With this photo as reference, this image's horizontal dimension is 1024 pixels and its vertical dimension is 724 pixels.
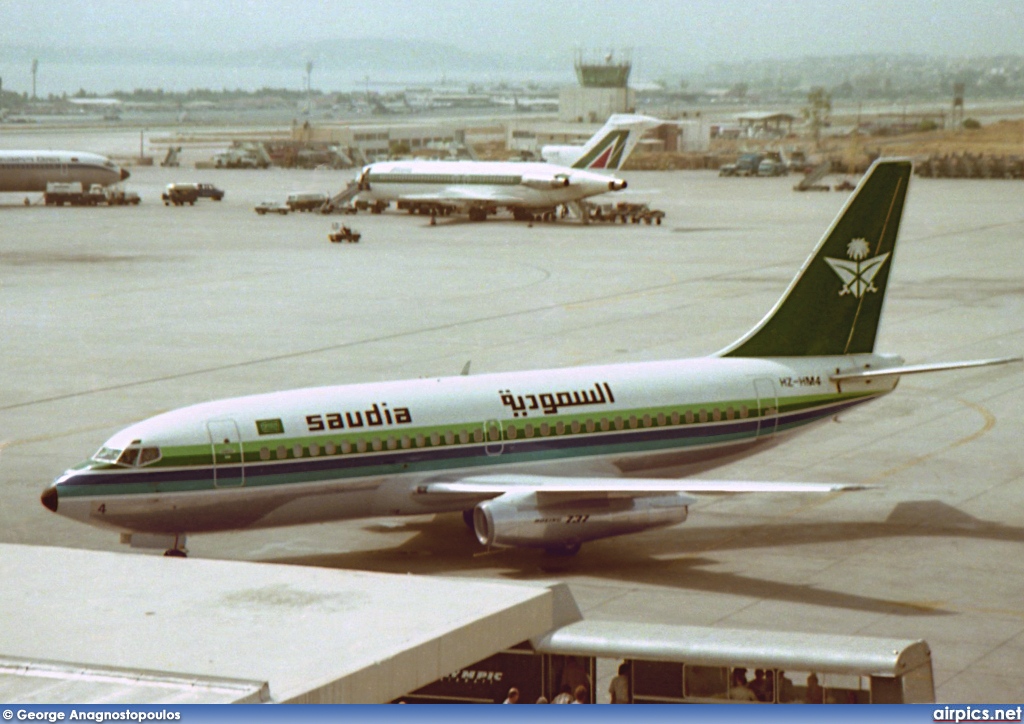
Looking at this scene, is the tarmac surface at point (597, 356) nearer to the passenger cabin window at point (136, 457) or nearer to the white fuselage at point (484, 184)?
the white fuselage at point (484, 184)

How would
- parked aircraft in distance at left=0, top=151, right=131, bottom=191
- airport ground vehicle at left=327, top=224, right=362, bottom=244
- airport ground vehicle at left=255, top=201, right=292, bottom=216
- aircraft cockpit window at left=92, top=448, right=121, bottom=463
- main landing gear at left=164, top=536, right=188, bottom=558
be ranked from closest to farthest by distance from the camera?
1. aircraft cockpit window at left=92, top=448, right=121, bottom=463
2. main landing gear at left=164, top=536, right=188, bottom=558
3. airport ground vehicle at left=327, top=224, right=362, bottom=244
4. airport ground vehicle at left=255, top=201, right=292, bottom=216
5. parked aircraft in distance at left=0, top=151, right=131, bottom=191

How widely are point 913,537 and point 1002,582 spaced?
3.66 meters

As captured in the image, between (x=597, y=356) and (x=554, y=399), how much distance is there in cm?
2429

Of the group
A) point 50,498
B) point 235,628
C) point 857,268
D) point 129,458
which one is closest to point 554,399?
point 857,268

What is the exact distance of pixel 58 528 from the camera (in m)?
35.8

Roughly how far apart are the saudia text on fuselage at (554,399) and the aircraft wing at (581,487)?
1567mm

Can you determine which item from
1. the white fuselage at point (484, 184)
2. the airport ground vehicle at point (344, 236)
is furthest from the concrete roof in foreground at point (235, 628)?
the white fuselage at point (484, 184)

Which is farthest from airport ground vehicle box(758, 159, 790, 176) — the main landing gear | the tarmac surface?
the main landing gear

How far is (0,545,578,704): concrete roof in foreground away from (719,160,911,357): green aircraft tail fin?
20.2m

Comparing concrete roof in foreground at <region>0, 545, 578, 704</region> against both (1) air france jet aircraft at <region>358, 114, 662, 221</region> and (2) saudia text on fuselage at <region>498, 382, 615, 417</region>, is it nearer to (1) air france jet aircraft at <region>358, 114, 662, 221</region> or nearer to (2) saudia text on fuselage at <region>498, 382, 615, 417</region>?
(2) saudia text on fuselage at <region>498, 382, 615, 417</region>

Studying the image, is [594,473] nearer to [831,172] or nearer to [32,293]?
[32,293]

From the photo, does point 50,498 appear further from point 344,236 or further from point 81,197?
point 81,197

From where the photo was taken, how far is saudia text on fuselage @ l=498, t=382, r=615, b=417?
1357 inches

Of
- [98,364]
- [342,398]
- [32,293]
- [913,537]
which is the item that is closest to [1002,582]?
[913,537]
